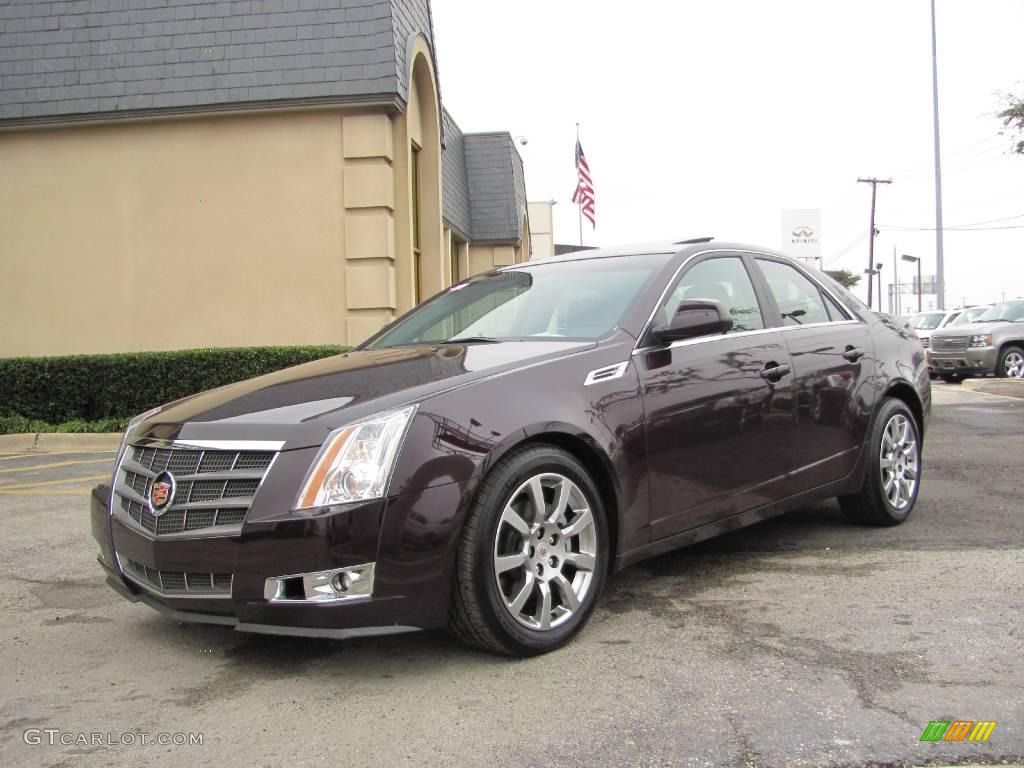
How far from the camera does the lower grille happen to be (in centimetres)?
314

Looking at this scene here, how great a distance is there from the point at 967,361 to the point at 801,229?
24238 mm

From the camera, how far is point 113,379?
11.6 m

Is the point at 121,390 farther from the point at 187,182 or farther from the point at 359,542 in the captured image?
the point at 359,542

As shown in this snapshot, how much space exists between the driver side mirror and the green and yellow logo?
1.77 meters

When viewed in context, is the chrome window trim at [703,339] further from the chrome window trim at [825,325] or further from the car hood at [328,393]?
the car hood at [328,393]

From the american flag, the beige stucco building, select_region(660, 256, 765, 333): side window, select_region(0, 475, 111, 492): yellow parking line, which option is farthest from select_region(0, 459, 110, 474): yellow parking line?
the american flag

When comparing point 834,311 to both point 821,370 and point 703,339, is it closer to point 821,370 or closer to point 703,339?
point 821,370

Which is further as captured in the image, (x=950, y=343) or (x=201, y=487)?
(x=950, y=343)

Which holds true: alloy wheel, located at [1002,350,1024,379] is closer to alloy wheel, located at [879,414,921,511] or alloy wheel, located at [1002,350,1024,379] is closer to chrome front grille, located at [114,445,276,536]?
alloy wheel, located at [879,414,921,511]

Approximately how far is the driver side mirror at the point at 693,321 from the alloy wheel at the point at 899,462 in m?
1.88

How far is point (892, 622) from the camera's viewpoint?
3680 millimetres

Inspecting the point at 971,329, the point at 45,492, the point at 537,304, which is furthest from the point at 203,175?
the point at 971,329

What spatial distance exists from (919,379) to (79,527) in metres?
5.46

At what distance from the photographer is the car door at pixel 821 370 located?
4730 mm
